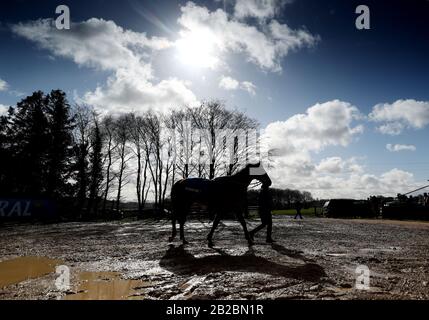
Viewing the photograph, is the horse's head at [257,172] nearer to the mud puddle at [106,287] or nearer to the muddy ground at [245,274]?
the muddy ground at [245,274]

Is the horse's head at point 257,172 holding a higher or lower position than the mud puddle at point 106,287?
higher

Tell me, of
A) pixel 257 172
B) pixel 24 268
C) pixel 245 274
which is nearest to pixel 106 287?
pixel 245 274

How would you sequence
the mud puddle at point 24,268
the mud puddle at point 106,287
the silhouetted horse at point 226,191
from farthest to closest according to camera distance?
1. the silhouetted horse at point 226,191
2. the mud puddle at point 24,268
3. the mud puddle at point 106,287

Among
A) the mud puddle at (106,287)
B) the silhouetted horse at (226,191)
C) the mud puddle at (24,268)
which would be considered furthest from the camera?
the silhouetted horse at (226,191)

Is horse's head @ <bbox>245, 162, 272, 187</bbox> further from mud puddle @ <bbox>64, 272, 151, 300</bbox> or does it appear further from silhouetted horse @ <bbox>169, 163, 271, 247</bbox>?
mud puddle @ <bbox>64, 272, 151, 300</bbox>

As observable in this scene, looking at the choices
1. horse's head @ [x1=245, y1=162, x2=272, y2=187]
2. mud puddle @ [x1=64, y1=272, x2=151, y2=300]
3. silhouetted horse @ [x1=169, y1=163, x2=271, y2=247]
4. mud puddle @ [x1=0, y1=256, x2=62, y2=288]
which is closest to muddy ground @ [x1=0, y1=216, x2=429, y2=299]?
mud puddle @ [x1=64, y1=272, x2=151, y2=300]

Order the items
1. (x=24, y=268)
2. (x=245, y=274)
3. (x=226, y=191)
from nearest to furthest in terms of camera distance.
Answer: (x=245, y=274) → (x=24, y=268) → (x=226, y=191)

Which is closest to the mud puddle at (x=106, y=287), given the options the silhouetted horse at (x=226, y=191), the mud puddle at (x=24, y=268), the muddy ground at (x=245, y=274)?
the muddy ground at (x=245, y=274)

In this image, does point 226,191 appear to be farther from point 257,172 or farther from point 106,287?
point 106,287

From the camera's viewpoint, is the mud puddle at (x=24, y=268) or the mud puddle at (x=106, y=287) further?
the mud puddle at (x=24, y=268)

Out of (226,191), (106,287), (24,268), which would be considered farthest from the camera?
(226,191)

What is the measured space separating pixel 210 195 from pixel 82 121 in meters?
38.7

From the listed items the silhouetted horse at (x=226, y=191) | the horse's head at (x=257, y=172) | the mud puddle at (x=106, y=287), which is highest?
the horse's head at (x=257, y=172)

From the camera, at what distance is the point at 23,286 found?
12.4 feet
